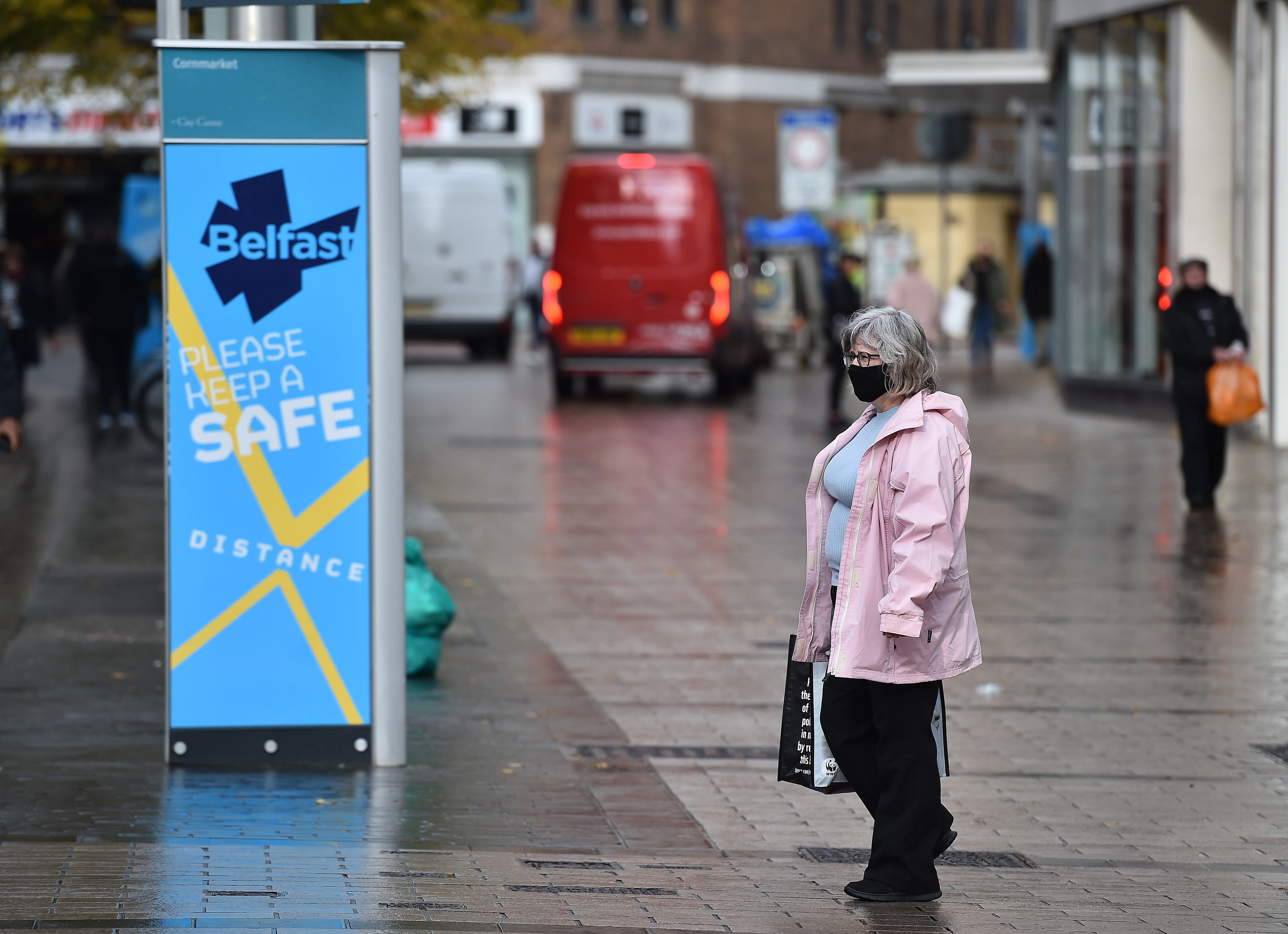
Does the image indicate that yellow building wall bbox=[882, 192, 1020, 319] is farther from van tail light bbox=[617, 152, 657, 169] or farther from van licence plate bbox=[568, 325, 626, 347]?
van licence plate bbox=[568, 325, 626, 347]

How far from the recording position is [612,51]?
45719mm

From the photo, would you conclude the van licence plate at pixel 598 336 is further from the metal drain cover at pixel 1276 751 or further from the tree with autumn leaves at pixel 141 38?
the metal drain cover at pixel 1276 751

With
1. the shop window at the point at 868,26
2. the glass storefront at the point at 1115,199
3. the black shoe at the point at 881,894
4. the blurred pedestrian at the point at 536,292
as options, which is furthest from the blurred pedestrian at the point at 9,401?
the shop window at the point at 868,26

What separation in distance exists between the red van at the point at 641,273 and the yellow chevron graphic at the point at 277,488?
17645 millimetres

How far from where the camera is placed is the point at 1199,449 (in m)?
13.3

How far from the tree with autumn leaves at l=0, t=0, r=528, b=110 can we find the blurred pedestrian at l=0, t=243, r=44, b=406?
224 centimetres

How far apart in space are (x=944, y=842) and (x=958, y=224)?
38946 millimetres

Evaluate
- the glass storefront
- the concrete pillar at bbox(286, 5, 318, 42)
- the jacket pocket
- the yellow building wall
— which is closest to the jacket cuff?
the jacket pocket

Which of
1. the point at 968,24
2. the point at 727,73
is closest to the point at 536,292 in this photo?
the point at 727,73

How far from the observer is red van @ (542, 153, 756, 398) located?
78.5ft

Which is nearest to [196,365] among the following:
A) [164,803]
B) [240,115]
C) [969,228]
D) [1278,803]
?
[240,115]

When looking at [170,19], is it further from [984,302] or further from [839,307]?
[984,302]

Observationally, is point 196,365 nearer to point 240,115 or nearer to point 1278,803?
point 240,115

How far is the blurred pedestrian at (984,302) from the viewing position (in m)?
30.4
